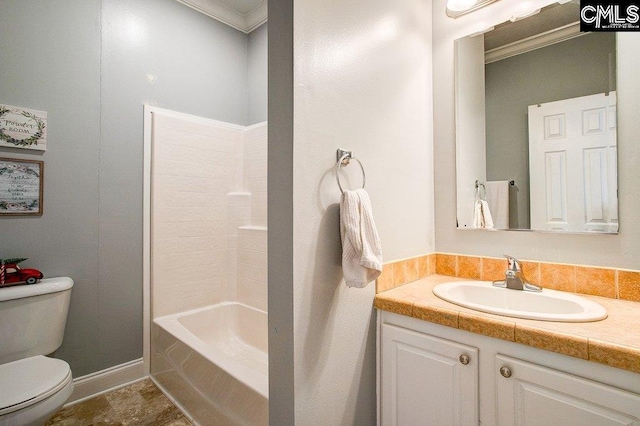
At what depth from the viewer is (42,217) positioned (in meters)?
1.76

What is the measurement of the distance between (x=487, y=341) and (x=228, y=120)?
246 cm

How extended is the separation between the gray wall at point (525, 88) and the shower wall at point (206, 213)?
1626mm

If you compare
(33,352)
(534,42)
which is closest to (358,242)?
(534,42)

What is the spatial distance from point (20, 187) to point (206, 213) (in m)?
1.08

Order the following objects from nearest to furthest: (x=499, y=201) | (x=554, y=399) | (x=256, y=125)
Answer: (x=554, y=399) → (x=499, y=201) → (x=256, y=125)

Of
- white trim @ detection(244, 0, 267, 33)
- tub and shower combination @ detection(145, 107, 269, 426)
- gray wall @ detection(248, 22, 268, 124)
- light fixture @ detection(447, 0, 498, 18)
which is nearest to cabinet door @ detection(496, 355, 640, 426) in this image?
tub and shower combination @ detection(145, 107, 269, 426)

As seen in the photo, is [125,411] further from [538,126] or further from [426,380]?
[538,126]

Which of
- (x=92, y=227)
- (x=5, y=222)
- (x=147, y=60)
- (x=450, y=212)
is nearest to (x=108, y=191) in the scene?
(x=92, y=227)

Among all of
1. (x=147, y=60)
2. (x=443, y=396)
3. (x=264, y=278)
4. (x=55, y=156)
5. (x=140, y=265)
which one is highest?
(x=147, y=60)

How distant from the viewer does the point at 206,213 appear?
244 cm

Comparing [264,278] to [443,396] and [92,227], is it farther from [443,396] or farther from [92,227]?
[443,396]

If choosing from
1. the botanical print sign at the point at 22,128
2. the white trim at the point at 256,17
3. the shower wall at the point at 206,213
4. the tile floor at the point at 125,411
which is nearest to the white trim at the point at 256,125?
the shower wall at the point at 206,213

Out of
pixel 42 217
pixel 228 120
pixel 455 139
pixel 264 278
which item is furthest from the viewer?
pixel 228 120

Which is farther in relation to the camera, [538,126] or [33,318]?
[33,318]
